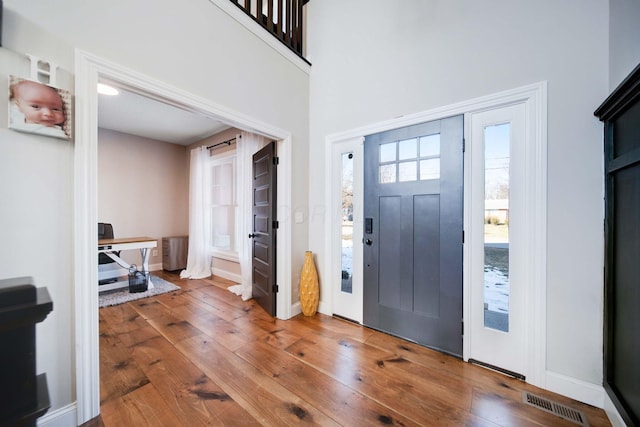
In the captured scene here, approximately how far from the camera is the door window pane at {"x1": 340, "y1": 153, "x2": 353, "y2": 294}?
270 cm

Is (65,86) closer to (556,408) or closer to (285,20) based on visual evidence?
(285,20)

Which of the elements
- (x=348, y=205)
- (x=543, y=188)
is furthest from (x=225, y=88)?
(x=543, y=188)

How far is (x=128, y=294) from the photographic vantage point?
3500mm

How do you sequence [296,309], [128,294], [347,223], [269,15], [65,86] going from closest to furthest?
[65,86]
[269,15]
[347,223]
[296,309]
[128,294]

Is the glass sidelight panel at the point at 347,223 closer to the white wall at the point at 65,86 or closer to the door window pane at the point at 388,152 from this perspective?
the door window pane at the point at 388,152

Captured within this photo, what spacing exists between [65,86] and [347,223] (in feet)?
7.80

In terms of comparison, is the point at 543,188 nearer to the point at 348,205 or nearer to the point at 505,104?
the point at 505,104

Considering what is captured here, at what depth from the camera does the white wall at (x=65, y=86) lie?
3.91ft

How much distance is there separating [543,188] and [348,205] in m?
1.63

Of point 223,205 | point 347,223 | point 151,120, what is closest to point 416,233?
point 347,223

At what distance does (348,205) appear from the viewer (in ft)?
8.90

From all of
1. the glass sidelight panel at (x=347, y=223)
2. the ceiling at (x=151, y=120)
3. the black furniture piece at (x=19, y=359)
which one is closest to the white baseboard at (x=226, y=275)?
the glass sidelight panel at (x=347, y=223)

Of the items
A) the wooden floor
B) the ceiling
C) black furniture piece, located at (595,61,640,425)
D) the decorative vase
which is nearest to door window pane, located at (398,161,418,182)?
black furniture piece, located at (595,61,640,425)

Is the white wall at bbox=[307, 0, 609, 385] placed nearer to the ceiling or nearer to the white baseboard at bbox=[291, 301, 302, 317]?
the white baseboard at bbox=[291, 301, 302, 317]
